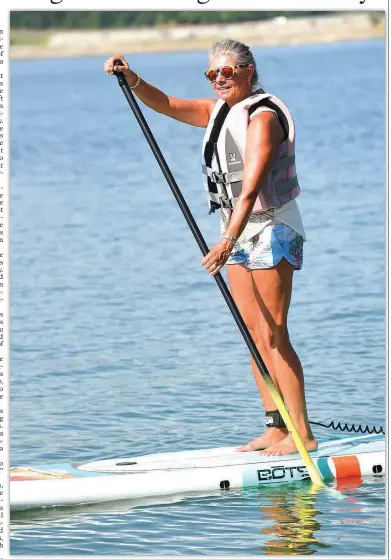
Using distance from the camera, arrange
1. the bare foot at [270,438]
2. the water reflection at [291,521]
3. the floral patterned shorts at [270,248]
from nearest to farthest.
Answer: the water reflection at [291,521], the floral patterned shorts at [270,248], the bare foot at [270,438]

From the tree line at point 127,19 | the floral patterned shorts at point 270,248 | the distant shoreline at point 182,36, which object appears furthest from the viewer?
the distant shoreline at point 182,36

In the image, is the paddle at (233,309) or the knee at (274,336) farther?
the knee at (274,336)

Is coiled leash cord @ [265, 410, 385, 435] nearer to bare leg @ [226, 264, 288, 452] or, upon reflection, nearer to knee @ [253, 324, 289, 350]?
bare leg @ [226, 264, 288, 452]

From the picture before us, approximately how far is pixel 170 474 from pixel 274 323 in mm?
953

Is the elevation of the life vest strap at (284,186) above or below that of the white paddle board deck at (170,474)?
above

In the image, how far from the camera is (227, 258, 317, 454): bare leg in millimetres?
7043

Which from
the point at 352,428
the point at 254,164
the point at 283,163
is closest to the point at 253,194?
the point at 254,164

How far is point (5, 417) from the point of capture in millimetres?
7074

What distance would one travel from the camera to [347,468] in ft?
24.1

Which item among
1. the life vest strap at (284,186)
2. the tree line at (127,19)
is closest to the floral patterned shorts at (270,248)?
the life vest strap at (284,186)

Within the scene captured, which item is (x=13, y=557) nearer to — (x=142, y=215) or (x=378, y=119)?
(x=142, y=215)

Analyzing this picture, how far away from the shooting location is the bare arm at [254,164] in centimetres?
668

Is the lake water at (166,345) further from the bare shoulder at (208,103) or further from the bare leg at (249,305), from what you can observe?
the bare shoulder at (208,103)

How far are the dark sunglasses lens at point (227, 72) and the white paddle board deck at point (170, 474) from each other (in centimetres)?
200
